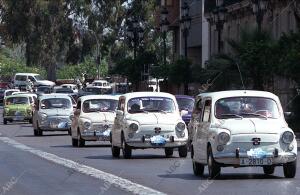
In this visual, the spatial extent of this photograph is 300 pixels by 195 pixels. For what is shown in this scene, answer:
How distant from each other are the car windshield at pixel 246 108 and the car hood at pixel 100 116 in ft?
42.7

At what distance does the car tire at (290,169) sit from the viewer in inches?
744

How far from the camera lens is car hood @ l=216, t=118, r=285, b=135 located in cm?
1872

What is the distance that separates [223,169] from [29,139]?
18.3 meters

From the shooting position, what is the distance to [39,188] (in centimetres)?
1761

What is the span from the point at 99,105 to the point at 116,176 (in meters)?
13.8

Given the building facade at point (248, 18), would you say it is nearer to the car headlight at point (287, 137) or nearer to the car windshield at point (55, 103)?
the car windshield at point (55, 103)

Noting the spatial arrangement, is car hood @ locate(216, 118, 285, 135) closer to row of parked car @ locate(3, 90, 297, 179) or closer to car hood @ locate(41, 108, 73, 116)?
row of parked car @ locate(3, 90, 297, 179)

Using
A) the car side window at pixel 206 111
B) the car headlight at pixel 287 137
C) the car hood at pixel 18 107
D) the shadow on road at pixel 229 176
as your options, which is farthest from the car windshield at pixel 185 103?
the car hood at pixel 18 107

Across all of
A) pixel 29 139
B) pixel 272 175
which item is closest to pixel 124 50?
pixel 29 139

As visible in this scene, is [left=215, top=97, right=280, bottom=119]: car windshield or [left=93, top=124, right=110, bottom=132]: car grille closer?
[left=215, top=97, right=280, bottom=119]: car windshield

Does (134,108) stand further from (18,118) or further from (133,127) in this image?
(18,118)

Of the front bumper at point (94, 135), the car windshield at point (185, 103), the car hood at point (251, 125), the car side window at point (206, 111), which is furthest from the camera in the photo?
the car windshield at point (185, 103)

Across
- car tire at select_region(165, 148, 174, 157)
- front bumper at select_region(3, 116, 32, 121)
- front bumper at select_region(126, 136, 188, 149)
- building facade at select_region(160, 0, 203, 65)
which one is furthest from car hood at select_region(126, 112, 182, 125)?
building facade at select_region(160, 0, 203, 65)

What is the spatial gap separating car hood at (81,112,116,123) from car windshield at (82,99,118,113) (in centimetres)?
34
